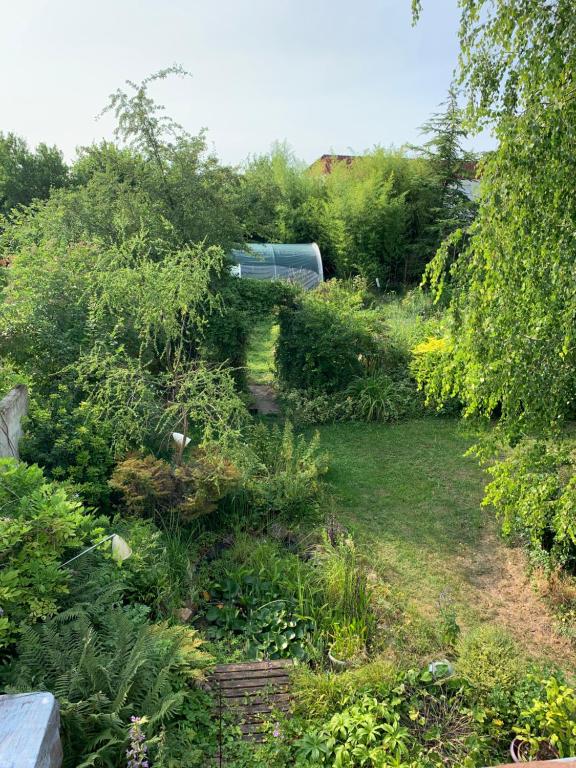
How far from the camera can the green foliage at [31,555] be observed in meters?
2.83

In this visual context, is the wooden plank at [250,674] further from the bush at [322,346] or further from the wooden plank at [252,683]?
the bush at [322,346]

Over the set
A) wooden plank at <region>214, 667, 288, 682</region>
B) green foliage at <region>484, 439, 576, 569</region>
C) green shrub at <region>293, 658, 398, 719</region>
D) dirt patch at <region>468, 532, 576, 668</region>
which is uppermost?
green foliage at <region>484, 439, 576, 569</region>

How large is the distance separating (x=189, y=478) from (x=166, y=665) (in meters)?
1.92

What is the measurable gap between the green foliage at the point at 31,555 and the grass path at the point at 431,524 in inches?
108

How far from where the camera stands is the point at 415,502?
19.7 ft

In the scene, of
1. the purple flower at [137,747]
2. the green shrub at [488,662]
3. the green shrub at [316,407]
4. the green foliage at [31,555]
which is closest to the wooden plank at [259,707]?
the purple flower at [137,747]

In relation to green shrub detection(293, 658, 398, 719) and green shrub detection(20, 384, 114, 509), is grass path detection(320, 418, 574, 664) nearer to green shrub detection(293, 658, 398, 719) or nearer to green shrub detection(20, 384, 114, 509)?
green shrub detection(293, 658, 398, 719)

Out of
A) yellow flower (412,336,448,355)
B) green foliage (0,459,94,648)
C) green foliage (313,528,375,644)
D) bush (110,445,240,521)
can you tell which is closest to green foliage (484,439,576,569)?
green foliage (313,528,375,644)

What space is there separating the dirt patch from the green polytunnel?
10426 mm

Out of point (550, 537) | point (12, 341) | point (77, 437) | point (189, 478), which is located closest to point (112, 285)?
point (12, 341)

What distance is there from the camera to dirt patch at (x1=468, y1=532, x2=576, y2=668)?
3953 mm

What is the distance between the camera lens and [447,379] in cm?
352

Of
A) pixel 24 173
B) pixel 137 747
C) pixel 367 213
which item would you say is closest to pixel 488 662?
pixel 137 747

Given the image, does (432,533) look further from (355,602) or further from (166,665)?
(166,665)
